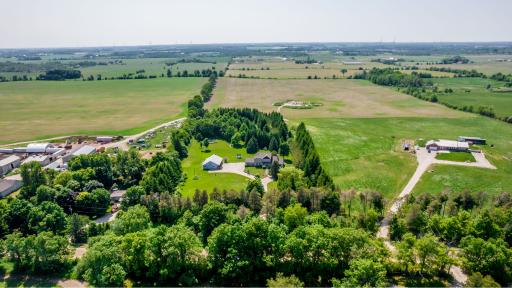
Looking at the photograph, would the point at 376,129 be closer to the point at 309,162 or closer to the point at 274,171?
the point at 309,162

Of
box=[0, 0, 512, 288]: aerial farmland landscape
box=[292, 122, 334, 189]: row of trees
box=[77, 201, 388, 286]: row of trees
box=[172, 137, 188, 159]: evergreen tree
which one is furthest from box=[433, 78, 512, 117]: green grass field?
box=[77, 201, 388, 286]: row of trees

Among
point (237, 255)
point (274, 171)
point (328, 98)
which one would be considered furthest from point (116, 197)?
point (328, 98)

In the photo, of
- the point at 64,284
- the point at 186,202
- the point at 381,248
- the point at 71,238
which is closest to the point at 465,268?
the point at 381,248

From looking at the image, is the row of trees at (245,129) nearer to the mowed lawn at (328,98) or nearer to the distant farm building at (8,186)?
the mowed lawn at (328,98)

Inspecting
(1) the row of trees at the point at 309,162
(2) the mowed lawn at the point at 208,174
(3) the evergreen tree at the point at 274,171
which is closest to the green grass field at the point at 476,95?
(1) the row of trees at the point at 309,162

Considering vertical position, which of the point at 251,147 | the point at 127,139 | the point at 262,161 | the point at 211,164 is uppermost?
the point at 251,147

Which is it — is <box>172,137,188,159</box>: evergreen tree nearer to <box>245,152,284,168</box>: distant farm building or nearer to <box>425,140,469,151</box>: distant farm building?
<box>245,152,284,168</box>: distant farm building
